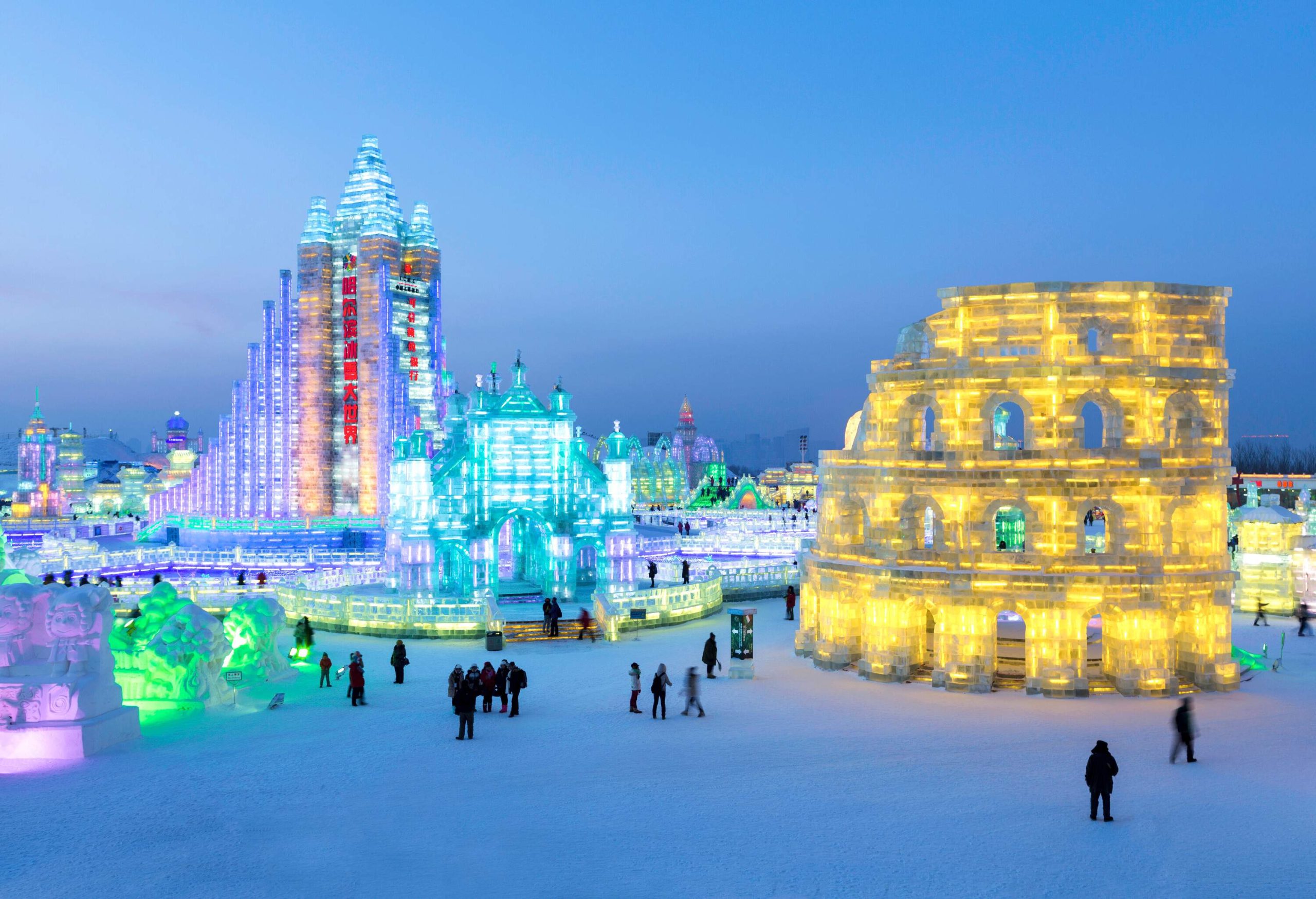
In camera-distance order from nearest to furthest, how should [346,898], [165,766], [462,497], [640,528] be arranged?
[346,898] → [165,766] → [462,497] → [640,528]

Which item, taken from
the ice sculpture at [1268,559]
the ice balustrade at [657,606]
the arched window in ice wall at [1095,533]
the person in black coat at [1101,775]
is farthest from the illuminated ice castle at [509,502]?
the ice sculpture at [1268,559]

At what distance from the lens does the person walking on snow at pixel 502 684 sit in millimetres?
22484

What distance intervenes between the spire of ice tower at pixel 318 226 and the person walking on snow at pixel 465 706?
151 ft

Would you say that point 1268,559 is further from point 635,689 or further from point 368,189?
point 368,189

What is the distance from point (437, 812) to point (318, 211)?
5165cm

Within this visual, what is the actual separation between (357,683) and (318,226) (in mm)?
43695

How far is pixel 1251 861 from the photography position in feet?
46.6

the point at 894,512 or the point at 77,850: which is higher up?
the point at 894,512

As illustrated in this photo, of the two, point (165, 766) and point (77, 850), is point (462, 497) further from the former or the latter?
point (77, 850)

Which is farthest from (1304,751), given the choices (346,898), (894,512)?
(346,898)

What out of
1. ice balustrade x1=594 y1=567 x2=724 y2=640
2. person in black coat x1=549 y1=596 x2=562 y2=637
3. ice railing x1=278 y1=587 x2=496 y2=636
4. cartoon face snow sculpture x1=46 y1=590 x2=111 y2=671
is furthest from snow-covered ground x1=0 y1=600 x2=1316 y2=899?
ice balustrade x1=594 y1=567 x2=724 y2=640

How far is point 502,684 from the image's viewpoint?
22547 millimetres

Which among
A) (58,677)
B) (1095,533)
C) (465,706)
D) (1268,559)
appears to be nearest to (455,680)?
(465,706)

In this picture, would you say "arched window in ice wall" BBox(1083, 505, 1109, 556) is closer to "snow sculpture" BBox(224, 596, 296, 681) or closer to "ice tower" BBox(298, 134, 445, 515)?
"snow sculpture" BBox(224, 596, 296, 681)
